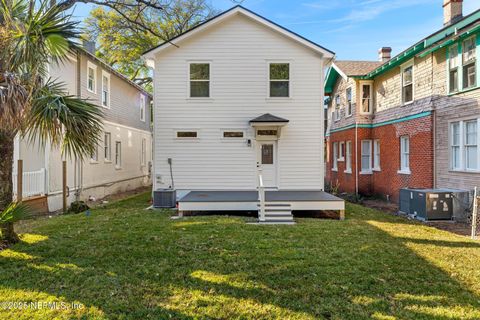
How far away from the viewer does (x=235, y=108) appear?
493 inches

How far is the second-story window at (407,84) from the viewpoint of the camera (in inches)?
545

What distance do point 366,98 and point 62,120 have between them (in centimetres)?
1552

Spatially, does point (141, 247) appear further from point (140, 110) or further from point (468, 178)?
point (140, 110)

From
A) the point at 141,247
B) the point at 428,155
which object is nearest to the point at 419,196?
the point at 428,155

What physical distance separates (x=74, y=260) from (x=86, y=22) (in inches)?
1040

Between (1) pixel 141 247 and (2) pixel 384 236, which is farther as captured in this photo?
(2) pixel 384 236

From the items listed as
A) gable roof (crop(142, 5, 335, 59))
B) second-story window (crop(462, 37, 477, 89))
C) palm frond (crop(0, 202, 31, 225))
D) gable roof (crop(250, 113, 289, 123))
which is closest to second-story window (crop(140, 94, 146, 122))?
gable roof (crop(142, 5, 335, 59))

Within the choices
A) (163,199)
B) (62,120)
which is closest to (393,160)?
(163,199)

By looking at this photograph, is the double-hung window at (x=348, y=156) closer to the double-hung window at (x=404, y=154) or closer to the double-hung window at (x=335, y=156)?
the double-hung window at (x=335, y=156)

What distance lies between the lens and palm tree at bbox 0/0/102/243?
18.6 ft

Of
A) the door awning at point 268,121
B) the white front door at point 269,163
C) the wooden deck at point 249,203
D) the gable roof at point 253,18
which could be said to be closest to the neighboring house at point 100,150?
the gable roof at point 253,18

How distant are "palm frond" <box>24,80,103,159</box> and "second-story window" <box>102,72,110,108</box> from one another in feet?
33.1

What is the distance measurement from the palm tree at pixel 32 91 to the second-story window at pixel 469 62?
1095 centimetres

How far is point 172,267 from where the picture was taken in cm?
529
